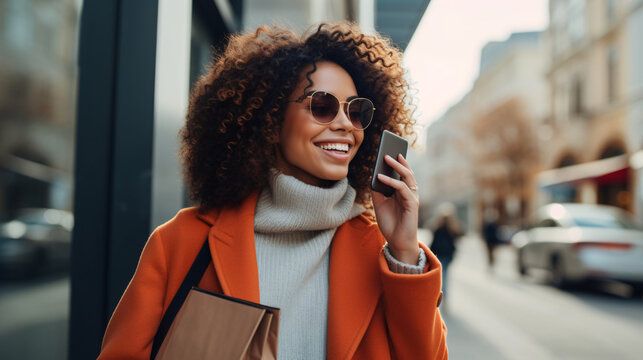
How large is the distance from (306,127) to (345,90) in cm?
22

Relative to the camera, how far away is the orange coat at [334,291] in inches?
61.1

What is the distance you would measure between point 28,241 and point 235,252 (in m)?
9.86

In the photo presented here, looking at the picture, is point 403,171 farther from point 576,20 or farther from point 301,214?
point 576,20

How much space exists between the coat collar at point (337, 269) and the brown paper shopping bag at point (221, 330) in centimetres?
21

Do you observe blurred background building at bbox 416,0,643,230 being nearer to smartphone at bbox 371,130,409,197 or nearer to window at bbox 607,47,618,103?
window at bbox 607,47,618,103

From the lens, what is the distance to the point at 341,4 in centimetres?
1310

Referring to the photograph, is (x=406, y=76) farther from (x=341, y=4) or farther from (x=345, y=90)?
(x=341, y=4)

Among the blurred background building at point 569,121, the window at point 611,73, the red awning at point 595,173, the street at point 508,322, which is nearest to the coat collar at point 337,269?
the street at point 508,322

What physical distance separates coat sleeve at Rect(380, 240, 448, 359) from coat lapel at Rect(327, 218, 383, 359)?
9 cm

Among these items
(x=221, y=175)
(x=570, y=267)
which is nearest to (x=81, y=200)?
(x=221, y=175)

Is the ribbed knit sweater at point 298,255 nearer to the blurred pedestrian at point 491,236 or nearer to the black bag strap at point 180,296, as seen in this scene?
the black bag strap at point 180,296

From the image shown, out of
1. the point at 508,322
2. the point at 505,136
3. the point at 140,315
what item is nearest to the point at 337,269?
the point at 140,315

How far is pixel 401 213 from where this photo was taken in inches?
64.2

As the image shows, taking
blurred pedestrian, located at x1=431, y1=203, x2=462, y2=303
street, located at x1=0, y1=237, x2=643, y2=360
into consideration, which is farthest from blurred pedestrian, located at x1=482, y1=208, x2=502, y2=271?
blurred pedestrian, located at x1=431, y1=203, x2=462, y2=303
